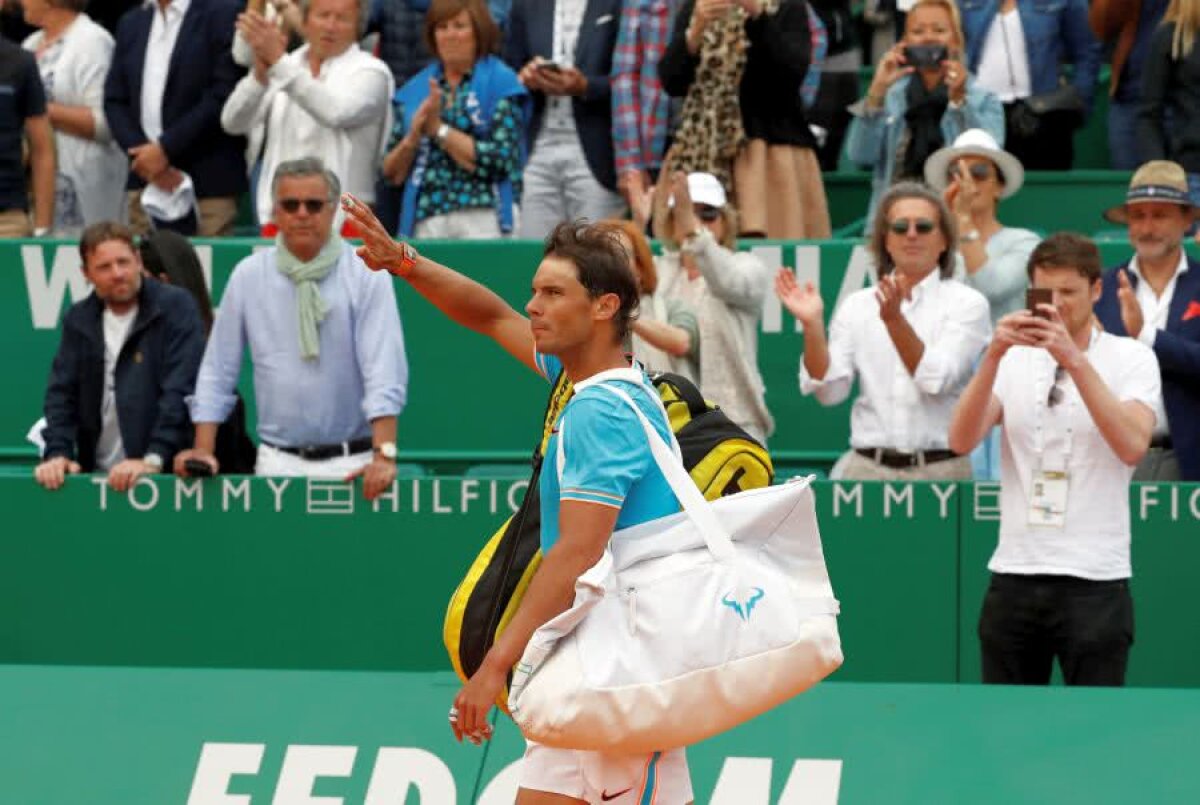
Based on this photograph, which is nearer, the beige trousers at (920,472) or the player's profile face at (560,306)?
the player's profile face at (560,306)

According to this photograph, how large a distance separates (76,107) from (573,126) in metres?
2.64

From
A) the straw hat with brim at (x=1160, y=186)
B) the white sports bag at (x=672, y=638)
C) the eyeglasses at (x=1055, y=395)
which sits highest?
the straw hat with brim at (x=1160, y=186)

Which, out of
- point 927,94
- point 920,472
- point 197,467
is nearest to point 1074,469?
point 920,472

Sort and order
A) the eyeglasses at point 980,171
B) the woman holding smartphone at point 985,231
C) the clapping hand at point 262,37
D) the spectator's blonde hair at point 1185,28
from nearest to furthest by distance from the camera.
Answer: the woman holding smartphone at point 985,231
the eyeglasses at point 980,171
the clapping hand at point 262,37
the spectator's blonde hair at point 1185,28

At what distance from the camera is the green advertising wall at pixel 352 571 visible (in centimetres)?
809

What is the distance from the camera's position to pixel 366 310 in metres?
8.27

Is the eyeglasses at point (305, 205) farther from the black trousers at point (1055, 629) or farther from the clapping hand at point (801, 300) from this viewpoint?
the black trousers at point (1055, 629)

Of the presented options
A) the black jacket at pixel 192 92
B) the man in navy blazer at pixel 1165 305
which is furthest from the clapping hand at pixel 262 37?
the man in navy blazer at pixel 1165 305

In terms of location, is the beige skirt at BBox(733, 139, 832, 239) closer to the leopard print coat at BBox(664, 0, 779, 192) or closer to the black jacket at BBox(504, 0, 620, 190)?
the leopard print coat at BBox(664, 0, 779, 192)

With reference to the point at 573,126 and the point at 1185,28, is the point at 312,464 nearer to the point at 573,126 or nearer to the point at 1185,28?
the point at 573,126

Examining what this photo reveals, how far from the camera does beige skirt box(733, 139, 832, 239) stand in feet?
33.5

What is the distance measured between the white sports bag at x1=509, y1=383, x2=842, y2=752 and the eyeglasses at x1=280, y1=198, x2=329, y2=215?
397 centimetres

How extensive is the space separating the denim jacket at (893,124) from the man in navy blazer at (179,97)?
3100mm

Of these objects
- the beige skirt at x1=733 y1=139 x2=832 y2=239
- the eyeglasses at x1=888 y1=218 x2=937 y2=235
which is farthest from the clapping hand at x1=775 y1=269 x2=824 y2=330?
the beige skirt at x1=733 y1=139 x2=832 y2=239
